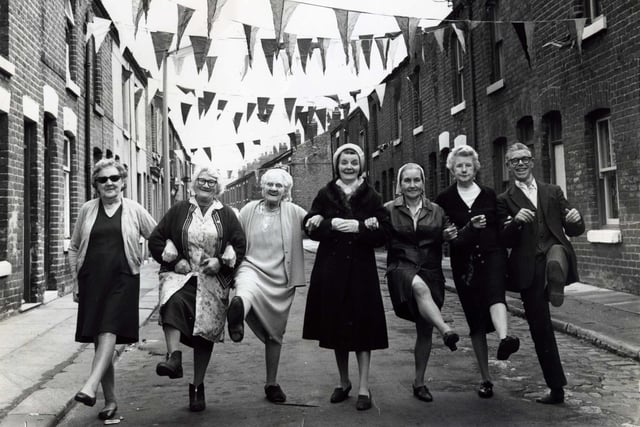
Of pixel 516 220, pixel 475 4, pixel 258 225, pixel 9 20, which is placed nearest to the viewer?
pixel 516 220

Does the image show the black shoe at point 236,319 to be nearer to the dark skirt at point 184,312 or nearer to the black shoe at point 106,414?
the dark skirt at point 184,312

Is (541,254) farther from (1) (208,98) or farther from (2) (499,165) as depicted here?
(1) (208,98)

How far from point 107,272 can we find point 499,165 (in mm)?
12647

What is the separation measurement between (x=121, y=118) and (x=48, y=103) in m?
7.99

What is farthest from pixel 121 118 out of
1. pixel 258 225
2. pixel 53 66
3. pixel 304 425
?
pixel 304 425

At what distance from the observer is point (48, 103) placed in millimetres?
11102

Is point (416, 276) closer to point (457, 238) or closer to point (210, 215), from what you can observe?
point (457, 238)

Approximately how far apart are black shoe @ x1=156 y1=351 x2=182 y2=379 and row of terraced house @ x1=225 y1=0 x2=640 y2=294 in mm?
7917

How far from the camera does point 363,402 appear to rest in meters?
4.78

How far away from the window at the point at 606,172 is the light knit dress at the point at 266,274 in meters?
7.65

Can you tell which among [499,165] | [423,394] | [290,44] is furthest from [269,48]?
[423,394]

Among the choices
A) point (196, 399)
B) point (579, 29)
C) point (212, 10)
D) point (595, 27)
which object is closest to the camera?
point (196, 399)

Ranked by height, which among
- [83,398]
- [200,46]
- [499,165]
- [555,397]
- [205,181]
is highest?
[200,46]

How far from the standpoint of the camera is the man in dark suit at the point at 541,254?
4.84 meters
